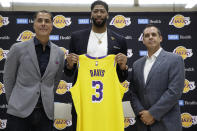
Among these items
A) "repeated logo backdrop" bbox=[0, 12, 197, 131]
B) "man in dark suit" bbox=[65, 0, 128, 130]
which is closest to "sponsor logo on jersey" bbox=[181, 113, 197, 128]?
"repeated logo backdrop" bbox=[0, 12, 197, 131]

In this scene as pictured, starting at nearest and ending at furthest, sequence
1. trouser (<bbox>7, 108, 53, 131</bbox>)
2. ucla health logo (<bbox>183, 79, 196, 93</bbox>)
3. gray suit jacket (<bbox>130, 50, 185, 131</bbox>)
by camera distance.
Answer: trouser (<bbox>7, 108, 53, 131</bbox>) → gray suit jacket (<bbox>130, 50, 185, 131</bbox>) → ucla health logo (<bbox>183, 79, 196, 93</bbox>)

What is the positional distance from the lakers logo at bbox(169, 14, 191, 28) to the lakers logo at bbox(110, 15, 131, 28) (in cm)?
86

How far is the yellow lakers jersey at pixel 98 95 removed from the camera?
2123mm

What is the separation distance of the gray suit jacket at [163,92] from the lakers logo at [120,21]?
6.35 ft

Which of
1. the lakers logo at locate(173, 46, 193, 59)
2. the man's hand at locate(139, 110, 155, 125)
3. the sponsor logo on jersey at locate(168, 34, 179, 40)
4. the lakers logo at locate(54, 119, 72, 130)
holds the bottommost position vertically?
the lakers logo at locate(54, 119, 72, 130)

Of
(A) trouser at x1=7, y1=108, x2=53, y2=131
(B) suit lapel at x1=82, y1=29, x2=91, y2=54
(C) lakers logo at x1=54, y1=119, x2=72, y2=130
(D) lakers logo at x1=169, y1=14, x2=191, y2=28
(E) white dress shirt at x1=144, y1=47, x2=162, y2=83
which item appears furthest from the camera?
(D) lakers logo at x1=169, y1=14, x2=191, y2=28

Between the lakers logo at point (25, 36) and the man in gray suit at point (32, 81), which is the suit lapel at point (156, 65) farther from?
the lakers logo at point (25, 36)

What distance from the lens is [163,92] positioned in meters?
2.33

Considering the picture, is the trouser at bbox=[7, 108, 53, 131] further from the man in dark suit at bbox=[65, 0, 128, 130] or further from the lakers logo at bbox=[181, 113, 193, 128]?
the lakers logo at bbox=[181, 113, 193, 128]

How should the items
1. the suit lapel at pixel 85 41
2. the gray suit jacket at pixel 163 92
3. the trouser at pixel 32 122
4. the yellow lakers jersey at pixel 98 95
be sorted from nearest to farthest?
the trouser at pixel 32 122, the yellow lakers jersey at pixel 98 95, the gray suit jacket at pixel 163 92, the suit lapel at pixel 85 41

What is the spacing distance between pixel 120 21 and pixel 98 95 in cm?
243

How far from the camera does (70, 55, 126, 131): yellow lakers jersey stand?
83.6 inches

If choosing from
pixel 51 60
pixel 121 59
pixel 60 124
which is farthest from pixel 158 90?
pixel 60 124

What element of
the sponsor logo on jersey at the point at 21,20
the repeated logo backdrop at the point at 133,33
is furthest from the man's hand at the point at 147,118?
the sponsor logo on jersey at the point at 21,20
